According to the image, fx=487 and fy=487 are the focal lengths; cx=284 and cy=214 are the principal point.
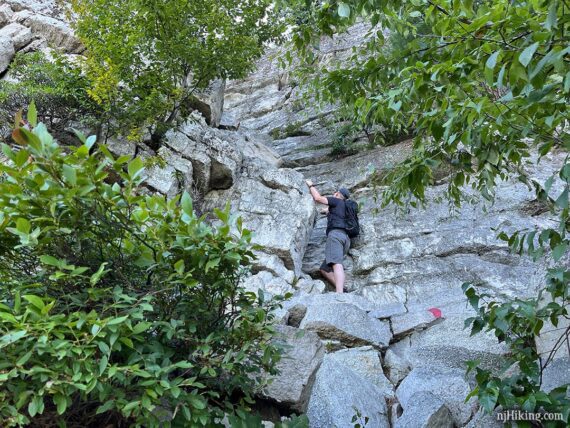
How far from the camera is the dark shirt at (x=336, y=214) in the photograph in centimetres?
949

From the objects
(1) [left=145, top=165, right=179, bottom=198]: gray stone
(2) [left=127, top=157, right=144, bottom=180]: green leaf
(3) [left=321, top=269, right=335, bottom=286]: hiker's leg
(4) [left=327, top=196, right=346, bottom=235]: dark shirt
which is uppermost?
(2) [left=127, top=157, right=144, bottom=180]: green leaf

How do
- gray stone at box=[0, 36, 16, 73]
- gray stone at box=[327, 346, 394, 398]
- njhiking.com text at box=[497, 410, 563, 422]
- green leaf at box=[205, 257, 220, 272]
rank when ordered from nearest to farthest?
green leaf at box=[205, 257, 220, 272] < njhiking.com text at box=[497, 410, 563, 422] < gray stone at box=[327, 346, 394, 398] < gray stone at box=[0, 36, 16, 73]

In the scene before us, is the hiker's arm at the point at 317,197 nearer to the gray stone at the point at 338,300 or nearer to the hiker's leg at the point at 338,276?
the hiker's leg at the point at 338,276

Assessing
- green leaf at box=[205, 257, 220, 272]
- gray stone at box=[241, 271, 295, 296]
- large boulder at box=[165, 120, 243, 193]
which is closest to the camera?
green leaf at box=[205, 257, 220, 272]

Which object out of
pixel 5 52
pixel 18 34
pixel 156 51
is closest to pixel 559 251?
pixel 156 51

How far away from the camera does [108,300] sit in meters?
2.61

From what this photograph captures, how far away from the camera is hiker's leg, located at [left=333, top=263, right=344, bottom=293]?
27.6 feet

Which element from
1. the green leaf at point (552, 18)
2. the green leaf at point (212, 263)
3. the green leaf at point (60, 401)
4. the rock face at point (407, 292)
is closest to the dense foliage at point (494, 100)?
the green leaf at point (552, 18)

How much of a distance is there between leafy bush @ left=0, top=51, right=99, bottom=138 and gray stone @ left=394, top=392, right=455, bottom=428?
7.07 meters

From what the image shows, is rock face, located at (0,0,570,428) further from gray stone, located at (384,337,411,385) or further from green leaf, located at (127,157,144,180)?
green leaf, located at (127,157,144,180)

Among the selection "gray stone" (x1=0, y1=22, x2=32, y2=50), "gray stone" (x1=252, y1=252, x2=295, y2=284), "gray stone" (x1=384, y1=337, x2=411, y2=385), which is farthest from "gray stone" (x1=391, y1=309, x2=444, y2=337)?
"gray stone" (x1=0, y1=22, x2=32, y2=50)

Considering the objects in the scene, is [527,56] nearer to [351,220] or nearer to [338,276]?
[338,276]

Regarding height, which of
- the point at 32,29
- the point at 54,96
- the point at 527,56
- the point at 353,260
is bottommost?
the point at 353,260

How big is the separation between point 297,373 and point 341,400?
79 cm
